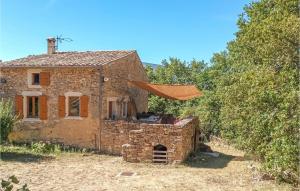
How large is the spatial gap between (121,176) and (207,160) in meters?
5.84

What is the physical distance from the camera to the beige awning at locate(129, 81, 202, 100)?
2161cm

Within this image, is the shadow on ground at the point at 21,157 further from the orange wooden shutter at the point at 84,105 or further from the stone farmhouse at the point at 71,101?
the orange wooden shutter at the point at 84,105

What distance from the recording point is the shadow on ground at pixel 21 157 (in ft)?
55.7

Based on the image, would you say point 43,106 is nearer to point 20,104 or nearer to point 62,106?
point 62,106

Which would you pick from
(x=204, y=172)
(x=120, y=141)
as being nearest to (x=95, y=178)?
(x=204, y=172)

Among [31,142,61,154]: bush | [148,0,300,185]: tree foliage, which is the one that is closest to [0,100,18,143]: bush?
[31,142,61,154]: bush

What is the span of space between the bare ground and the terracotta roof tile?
15.4 ft

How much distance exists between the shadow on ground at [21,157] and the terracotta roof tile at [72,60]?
478cm

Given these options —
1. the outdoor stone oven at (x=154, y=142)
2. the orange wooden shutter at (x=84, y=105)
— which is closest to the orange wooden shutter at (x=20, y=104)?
the orange wooden shutter at (x=84, y=105)

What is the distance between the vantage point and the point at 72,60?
21094 millimetres

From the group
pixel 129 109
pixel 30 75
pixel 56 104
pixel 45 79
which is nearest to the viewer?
pixel 56 104

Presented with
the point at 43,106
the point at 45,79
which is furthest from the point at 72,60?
the point at 43,106

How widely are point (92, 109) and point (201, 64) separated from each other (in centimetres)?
Answer: 2496

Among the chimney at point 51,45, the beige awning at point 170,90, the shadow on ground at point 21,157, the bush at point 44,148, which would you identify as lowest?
the shadow on ground at point 21,157
